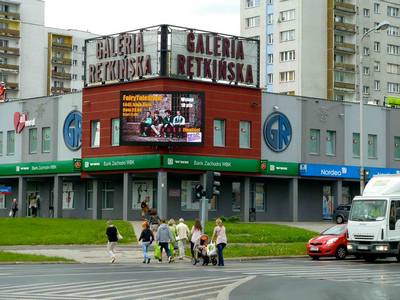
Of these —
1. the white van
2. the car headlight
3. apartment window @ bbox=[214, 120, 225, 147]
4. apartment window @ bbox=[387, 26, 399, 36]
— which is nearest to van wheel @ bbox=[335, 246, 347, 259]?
the car headlight

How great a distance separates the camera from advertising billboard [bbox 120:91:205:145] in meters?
58.0

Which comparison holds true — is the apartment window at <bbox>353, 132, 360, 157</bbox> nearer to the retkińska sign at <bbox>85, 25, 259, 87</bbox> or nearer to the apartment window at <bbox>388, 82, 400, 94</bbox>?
the retkińska sign at <bbox>85, 25, 259, 87</bbox>

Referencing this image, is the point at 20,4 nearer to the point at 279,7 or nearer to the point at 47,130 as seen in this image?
the point at 279,7

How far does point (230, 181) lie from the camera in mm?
64875

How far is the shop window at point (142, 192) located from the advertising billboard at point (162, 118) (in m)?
5.40

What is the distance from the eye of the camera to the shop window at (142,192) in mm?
62750

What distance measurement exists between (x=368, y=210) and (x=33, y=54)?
106m

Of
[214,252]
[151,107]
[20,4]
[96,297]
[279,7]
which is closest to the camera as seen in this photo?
[96,297]

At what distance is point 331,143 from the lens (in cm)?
6919

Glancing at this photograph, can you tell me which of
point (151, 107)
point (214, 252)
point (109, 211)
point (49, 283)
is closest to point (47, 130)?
point (109, 211)

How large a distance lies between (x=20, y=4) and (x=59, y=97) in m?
72.3

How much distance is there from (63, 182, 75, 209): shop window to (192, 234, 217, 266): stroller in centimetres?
3521

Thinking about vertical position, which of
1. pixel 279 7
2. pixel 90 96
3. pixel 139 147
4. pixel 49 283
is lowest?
pixel 49 283

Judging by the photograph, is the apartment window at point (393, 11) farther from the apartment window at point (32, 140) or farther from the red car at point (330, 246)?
the red car at point (330, 246)
